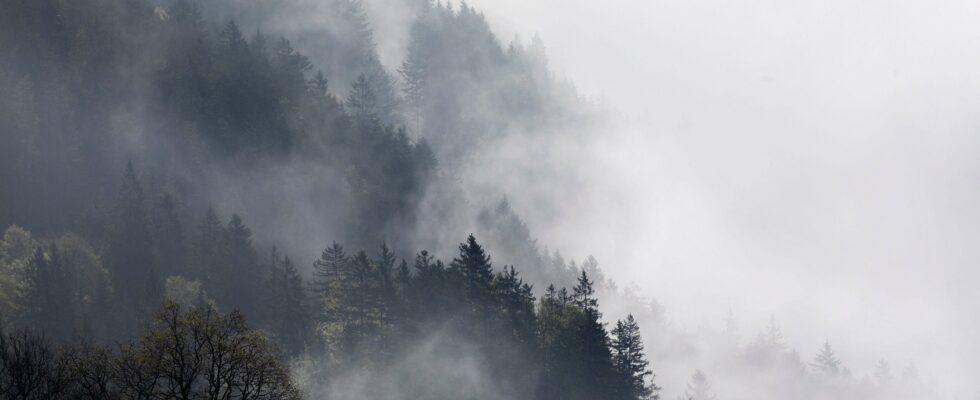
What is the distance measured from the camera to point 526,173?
180750 millimetres

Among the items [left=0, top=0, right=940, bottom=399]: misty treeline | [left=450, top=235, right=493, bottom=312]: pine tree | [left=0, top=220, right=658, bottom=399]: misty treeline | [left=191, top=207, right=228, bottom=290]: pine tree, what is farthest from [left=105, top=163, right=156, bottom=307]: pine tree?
[left=450, top=235, right=493, bottom=312]: pine tree

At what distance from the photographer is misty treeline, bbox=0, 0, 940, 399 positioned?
82375 mm

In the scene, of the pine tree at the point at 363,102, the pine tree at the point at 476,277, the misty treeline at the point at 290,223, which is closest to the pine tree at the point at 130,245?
the misty treeline at the point at 290,223

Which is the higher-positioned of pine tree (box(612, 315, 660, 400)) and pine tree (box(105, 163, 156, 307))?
pine tree (box(105, 163, 156, 307))

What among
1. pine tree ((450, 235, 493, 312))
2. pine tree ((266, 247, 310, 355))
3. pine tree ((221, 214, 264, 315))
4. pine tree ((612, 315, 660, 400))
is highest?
pine tree ((221, 214, 264, 315))

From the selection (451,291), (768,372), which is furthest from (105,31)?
(768,372)

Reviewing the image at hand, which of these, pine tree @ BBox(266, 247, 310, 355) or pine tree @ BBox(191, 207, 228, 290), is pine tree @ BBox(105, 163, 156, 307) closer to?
pine tree @ BBox(191, 207, 228, 290)

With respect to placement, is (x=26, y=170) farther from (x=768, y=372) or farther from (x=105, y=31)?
(x=768, y=372)

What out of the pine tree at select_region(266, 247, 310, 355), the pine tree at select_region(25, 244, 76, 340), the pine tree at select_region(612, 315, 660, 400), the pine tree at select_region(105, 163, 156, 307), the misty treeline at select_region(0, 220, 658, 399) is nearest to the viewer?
the misty treeline at select_region(0, 220, 658, 399)

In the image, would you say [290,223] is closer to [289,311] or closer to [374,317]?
[289,311]

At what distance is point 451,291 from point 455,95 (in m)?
91.5

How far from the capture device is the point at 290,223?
127438 mm

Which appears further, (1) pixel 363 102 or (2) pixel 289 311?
(1) pixel 363 102

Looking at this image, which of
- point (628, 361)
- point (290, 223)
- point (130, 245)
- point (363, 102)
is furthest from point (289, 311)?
point (363, 102)
